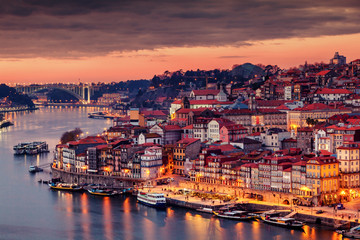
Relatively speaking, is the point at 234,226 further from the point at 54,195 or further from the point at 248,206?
the point at 54,195

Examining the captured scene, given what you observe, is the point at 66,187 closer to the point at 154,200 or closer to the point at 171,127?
the point at 154,200

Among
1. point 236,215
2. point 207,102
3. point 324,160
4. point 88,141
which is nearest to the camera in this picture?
point 236,215

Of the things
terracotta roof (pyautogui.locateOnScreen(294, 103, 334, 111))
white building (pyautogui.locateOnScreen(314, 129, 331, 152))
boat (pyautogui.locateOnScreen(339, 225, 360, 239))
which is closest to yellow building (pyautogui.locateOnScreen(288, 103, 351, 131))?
terracotta roof (pyautogui.locateOnScreen(294, 103, 334, 111))

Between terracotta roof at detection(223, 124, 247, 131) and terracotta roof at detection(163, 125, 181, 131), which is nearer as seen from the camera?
terracotta roof at detection(223, 124, 247, 131)

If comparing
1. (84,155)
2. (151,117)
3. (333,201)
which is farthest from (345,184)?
(151,117)

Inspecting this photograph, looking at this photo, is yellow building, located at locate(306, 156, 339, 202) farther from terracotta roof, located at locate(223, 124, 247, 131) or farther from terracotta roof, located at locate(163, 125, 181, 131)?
terracotta roof, located at locate(163, 125, 181, 131)

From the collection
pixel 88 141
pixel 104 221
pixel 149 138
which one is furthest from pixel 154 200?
pixel 88 141

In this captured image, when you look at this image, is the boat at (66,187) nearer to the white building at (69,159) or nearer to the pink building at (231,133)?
the white building at (69,159)
